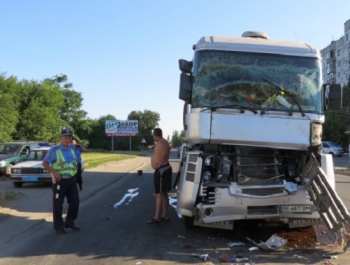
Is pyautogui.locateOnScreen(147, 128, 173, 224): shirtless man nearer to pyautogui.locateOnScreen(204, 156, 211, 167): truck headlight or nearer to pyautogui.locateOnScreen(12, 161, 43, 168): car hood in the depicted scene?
pyautogui.locateOnScreen(204, 156, 211, 167): truck headlight

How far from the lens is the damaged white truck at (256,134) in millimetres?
6773

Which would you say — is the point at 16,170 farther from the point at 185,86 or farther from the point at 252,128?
the point at 252,128

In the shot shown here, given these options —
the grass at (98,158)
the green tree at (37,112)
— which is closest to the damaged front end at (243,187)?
the grass at (98,158)

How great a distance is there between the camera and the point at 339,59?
87250 millimetres

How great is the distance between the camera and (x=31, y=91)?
37469mm

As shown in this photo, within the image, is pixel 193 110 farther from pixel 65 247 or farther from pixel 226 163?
pixel 65 247

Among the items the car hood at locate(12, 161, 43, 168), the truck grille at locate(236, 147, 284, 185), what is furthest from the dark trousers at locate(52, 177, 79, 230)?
the car hood at locate(12, 161, 43, 168)

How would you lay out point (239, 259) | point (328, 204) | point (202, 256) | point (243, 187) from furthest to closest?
point (243, 187)
point (328, 204)
point (202, 256)
point (239, 259)

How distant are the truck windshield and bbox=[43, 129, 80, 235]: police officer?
2.58m

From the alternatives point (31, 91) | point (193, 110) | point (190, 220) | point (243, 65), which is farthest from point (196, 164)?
point (31, 91)

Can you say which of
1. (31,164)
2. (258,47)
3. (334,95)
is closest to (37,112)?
(31,164)

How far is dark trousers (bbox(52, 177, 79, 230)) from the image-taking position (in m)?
7.75

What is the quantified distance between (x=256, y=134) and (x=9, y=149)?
15723 millimetres

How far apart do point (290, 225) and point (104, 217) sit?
4.29m
